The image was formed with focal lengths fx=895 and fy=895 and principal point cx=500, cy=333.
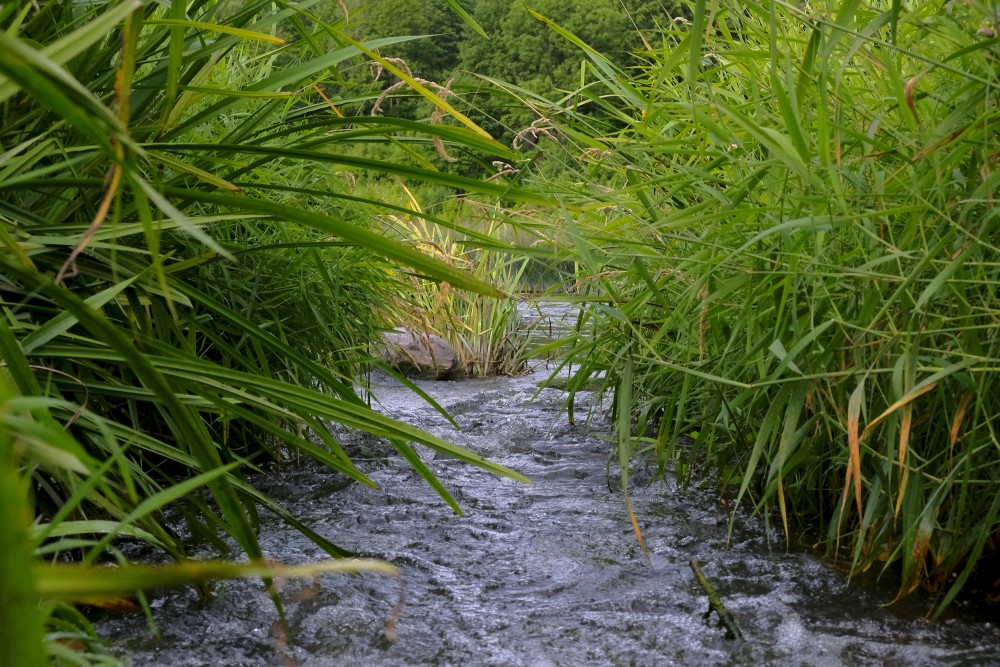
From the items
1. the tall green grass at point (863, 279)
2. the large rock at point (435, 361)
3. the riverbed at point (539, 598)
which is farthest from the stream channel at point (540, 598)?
the large rock at point (435, 361)

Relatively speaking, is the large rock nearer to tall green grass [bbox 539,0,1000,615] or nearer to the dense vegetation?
the dense vegetation

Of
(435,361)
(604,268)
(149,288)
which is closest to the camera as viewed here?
(149,288)

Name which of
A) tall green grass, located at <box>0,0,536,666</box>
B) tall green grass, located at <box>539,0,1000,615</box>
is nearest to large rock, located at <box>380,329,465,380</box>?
tall green grass, located at <box>0,0,536,666</box>

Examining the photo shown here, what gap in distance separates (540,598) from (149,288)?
1.02 m

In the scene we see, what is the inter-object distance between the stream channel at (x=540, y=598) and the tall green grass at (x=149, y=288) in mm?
202

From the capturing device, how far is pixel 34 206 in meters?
1.72

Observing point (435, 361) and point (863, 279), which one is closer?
point (863, 279)

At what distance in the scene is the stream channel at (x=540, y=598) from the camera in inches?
63.7

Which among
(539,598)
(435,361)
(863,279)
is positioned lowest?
(435,361)

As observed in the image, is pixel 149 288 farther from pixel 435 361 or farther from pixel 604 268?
pixel 435 361

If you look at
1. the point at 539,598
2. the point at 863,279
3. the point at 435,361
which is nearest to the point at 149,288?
the point at 539,598

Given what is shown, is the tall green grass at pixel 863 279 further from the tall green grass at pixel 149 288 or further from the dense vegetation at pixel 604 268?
the tall green grass at pixel 149 288

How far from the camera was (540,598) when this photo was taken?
1.92m

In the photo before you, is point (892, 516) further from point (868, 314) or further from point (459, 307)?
point (459, 307)
